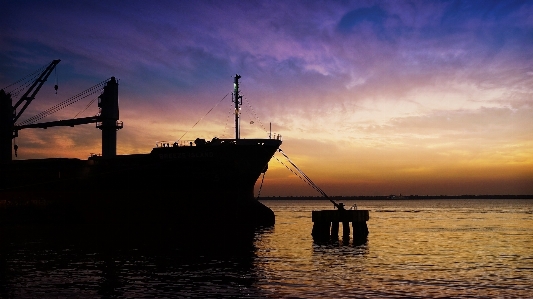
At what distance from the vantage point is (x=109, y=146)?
5950 centimetres

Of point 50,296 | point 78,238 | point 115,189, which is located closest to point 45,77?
point 115,189

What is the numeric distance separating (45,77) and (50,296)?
186ft

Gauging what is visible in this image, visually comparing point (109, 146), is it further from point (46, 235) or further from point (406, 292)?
point (406, 292)

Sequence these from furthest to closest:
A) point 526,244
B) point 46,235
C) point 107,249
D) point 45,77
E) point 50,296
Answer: point 45,77 → point 46,235 → point 526,244 → point 107,249 → point 50,296

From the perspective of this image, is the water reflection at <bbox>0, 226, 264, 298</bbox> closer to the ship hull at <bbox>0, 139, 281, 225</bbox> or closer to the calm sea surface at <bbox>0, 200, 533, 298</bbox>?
the calm sea surface at <bbox>0, 200, 533, 298</bbox>

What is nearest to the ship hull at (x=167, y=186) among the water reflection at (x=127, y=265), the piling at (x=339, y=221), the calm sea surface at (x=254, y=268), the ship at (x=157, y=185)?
the ship at (x=157, y=185)

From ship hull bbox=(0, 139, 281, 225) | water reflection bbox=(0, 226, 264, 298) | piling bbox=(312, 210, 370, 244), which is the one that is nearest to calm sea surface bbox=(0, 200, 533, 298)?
water reflection bbox=(0, 226, 264, 298)

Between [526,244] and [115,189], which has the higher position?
[115,189]

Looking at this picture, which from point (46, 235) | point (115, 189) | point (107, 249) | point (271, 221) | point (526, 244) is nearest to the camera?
point (107, 249)

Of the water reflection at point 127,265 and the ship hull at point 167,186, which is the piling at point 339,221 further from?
the ship hull at point 167,186

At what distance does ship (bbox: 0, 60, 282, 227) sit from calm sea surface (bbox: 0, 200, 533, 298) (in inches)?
206

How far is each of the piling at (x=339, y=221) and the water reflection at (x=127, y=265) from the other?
5839 mm

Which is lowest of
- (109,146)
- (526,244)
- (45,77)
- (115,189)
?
(526,244)

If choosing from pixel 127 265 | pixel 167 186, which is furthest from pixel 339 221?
pixel 127 265
